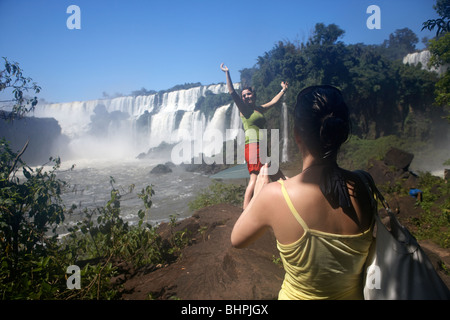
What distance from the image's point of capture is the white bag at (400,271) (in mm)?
896

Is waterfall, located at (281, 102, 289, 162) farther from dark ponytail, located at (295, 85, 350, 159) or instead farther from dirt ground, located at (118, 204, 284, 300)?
dark ponytail, located at (295, 85, 350, 159)

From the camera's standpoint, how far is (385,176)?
34.5 feet

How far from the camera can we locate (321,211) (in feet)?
3.22

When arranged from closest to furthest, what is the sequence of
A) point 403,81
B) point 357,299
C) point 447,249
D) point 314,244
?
point 314,244, point 357,299, point 447,249, point 403,81

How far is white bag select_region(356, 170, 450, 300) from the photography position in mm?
896

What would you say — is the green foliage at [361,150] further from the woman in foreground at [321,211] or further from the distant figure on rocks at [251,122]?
the woman in foreground at [321,211]

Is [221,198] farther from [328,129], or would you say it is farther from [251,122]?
[328,129]

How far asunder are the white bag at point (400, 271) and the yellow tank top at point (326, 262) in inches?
2.4

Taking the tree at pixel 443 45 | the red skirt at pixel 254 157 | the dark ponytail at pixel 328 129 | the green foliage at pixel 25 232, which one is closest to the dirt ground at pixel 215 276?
the green foliage at pixel 25 232

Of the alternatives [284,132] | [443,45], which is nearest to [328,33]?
[284,132]

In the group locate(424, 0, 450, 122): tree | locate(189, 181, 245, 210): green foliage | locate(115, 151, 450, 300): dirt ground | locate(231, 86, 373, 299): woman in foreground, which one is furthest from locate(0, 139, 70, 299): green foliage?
locate(424, 0, 450, 122): tree
